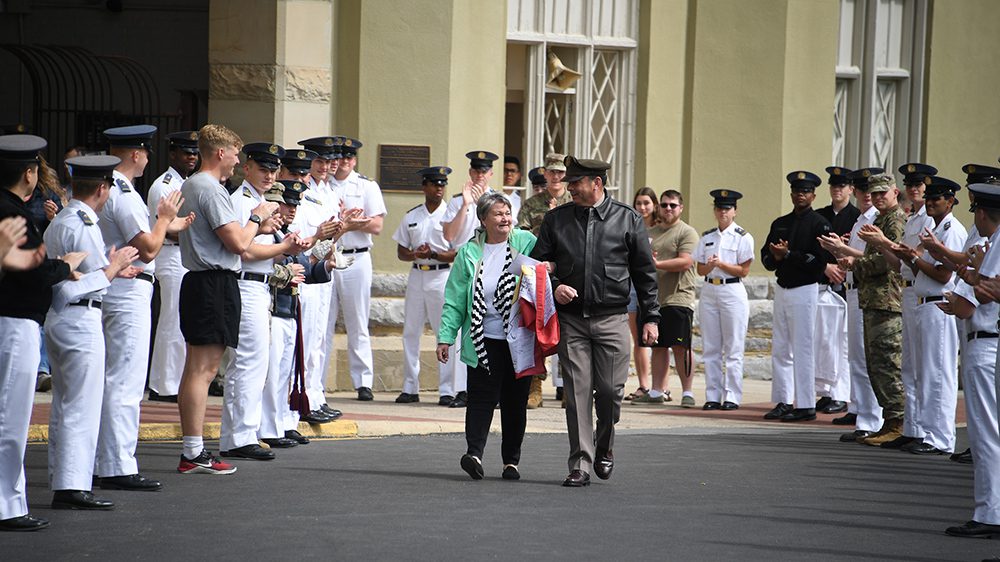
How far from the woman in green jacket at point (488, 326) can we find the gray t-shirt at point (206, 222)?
5.09 feet

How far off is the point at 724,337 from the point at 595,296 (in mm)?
5635

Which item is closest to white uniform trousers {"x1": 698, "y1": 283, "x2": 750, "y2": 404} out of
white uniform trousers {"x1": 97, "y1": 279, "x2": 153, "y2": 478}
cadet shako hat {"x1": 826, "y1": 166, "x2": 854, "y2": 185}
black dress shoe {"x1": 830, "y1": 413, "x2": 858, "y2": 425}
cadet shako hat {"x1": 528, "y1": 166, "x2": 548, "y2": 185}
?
black dress shoe {"x1": 830, "y1": 413, "x2": 858, "y2": 425}

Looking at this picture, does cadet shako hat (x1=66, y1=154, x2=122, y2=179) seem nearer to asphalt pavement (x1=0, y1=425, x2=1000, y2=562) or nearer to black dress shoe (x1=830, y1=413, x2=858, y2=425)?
asphalt pavement (x1=0, y1=425, x2=1000, y2=562)

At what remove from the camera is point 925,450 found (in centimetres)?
1240

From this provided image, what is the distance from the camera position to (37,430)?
1109 centimetres

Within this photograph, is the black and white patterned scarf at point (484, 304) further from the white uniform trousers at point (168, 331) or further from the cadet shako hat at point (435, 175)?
the cadet shako hat at point (435, 175)

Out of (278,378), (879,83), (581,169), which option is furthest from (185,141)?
(879,83)

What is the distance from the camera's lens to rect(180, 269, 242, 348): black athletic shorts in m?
9.70

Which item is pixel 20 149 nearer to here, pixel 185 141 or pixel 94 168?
pixel 94 168

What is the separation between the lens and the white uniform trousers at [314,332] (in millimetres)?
12250

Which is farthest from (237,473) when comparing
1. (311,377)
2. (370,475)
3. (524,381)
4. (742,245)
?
(742,245)

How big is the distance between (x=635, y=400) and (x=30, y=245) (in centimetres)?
922

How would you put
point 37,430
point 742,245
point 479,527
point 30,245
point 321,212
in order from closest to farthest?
point 30,245
point 479,527
point 37,430
point 321,212
point 742,245

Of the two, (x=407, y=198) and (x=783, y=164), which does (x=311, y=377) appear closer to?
(x=407, y=198)
